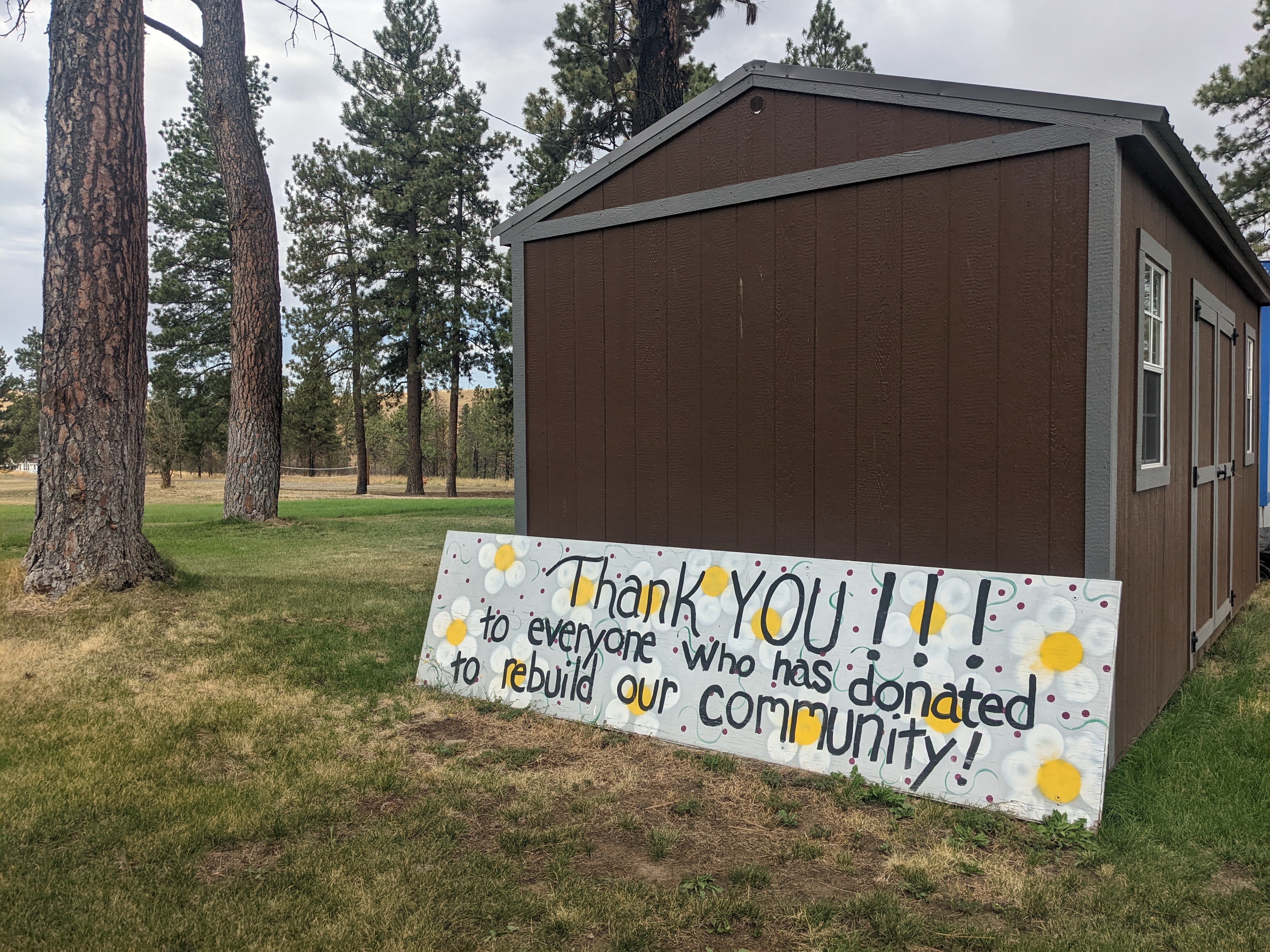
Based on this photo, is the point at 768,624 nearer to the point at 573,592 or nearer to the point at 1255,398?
the point at 573,592

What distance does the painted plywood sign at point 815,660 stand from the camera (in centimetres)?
329

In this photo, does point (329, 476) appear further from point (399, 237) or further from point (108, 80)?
point (108, 80)

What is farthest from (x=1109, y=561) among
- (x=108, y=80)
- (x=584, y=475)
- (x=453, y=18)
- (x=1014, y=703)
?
(x=453, y=18)

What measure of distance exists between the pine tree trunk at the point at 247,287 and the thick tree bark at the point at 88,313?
612cm

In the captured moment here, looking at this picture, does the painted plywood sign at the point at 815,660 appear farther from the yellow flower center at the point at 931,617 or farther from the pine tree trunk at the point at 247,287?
the pine tree trunk at the point at 247,287

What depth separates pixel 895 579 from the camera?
3787mm

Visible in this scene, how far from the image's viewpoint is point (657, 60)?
10.2 meters

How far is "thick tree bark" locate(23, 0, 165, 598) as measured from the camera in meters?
6.05

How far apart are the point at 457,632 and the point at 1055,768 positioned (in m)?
3.27

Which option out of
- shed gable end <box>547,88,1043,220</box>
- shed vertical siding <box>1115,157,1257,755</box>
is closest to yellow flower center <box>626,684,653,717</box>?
shed vertical siding <box>1115,157,1257,755</box>

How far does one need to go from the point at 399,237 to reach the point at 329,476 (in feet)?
82.6

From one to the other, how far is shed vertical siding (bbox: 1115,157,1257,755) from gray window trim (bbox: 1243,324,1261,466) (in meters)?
2.22

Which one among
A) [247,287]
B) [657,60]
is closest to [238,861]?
[657,60]

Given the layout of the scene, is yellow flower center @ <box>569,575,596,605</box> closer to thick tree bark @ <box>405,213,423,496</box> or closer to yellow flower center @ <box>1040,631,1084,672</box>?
yellow flower center @ <box>1040,631,1084,672</box>
